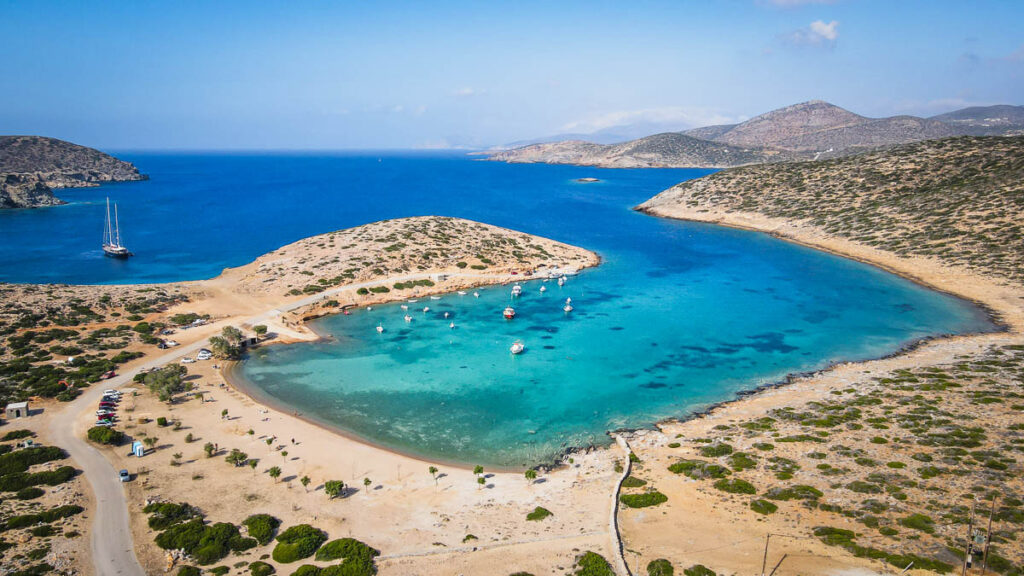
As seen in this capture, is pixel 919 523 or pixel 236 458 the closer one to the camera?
pixel 919 523

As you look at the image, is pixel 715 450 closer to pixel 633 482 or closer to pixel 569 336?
pixel 633 482

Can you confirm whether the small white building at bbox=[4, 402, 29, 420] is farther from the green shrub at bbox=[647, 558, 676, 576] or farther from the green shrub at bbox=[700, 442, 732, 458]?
the green shrub at bbox=[700, 442, 732, 458]

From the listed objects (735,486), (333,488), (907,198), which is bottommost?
(333,488)

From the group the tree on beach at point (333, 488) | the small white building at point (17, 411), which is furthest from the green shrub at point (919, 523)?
the small white building at point (17, 411)

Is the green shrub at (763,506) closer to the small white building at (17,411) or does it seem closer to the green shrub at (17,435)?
the green shrub at (17,435)

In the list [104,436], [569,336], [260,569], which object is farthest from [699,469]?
[104,436]

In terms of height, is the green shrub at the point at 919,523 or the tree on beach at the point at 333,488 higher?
the green shrub at the point at 919,523

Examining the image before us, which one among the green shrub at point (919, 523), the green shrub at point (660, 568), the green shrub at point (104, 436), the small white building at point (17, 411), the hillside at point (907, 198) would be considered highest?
the hillside at point (907, 198)
